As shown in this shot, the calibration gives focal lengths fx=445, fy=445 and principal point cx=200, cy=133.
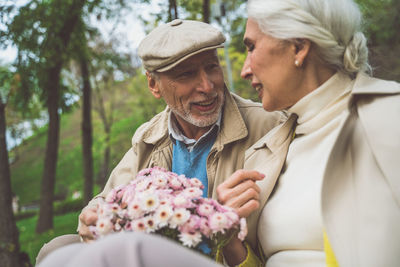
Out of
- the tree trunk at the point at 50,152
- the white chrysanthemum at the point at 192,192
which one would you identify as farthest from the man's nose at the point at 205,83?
the tree trunk at the point at 50,152

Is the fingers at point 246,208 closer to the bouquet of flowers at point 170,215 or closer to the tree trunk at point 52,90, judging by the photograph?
the bouquet of flowers at point 170,215

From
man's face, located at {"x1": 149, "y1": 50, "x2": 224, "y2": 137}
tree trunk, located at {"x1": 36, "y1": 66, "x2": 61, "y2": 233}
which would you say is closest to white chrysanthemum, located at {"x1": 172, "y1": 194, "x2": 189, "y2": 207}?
man's face, located at {"x1": 149, "y1": 50, "x2": 224, "y2": 137}

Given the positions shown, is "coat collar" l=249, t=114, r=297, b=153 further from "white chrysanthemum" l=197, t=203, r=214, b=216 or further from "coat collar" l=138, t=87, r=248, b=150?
"white chrysanthemum" l=197, t=203, r=214, b=216

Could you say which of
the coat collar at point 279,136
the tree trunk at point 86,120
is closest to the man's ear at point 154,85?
the coat collar at point 279,136

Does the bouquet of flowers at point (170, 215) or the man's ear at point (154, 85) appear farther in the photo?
the man's ear at point (154, 85)

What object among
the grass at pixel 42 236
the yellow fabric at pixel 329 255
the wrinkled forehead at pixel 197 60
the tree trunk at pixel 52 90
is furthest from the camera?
the tree trunk at pixel 52 90

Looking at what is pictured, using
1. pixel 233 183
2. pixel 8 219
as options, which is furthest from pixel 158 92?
pixel 8 219

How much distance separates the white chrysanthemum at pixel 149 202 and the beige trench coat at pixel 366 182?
84 centimetres

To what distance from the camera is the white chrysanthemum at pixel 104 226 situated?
2158 millimetres

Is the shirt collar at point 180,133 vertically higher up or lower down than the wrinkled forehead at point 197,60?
lower down

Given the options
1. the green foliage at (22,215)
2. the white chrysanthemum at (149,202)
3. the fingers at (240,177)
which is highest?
the white chrysanthemum at (149,202)

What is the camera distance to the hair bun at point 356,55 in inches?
104

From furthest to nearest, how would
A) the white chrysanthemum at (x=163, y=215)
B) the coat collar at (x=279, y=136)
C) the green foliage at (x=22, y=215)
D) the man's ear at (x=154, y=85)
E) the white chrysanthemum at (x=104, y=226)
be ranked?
the green foliage at (x=22, y=215) < the man's ear at (x=154, y=85) < the coat collar at (x=279, y=136) < the white chrysanthemum at (x=104, y=226) < the white chrysanthemum at (x=163, y=215)

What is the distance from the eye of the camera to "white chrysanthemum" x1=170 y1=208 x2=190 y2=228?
2057 mm
